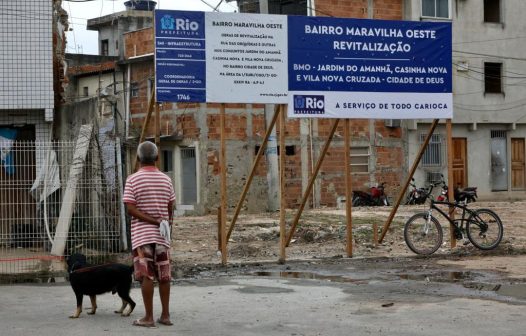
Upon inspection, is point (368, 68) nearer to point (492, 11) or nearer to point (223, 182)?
point (223, 182)

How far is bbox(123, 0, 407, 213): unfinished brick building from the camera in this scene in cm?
2833

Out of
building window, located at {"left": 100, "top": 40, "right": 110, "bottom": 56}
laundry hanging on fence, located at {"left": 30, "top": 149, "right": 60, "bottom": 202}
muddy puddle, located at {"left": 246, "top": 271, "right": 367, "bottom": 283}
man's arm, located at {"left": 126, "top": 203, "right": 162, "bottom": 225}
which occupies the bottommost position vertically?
muddy puddle, located at {"left": 246, "top": 271, "right": 367, "bottom": 283}

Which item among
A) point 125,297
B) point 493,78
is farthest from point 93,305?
point 493,78

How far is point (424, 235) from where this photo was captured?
13.3m

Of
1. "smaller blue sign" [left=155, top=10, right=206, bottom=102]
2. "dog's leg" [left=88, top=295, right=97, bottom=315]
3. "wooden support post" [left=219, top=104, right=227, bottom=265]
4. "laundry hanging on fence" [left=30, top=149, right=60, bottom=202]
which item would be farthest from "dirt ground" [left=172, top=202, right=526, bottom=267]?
"dog's leg" [left=88, top=295, right=97, bottom=315]

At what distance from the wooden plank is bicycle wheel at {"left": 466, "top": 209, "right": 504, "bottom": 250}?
6853mm

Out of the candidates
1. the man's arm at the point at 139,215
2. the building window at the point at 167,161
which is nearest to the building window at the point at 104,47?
the building window at the point at 167,161

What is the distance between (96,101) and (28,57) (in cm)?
159

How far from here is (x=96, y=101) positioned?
1477cm

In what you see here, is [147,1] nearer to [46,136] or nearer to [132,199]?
[46,136]

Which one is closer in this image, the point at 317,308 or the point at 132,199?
the point at 132,199

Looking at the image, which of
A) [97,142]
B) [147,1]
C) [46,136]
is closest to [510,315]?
[97,142]

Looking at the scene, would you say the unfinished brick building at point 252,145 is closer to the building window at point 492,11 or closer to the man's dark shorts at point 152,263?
the building window at point 492,11

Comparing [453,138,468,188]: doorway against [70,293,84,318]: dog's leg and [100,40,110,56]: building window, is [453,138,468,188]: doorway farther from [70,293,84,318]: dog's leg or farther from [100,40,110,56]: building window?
[100,40,110,56]: building window
